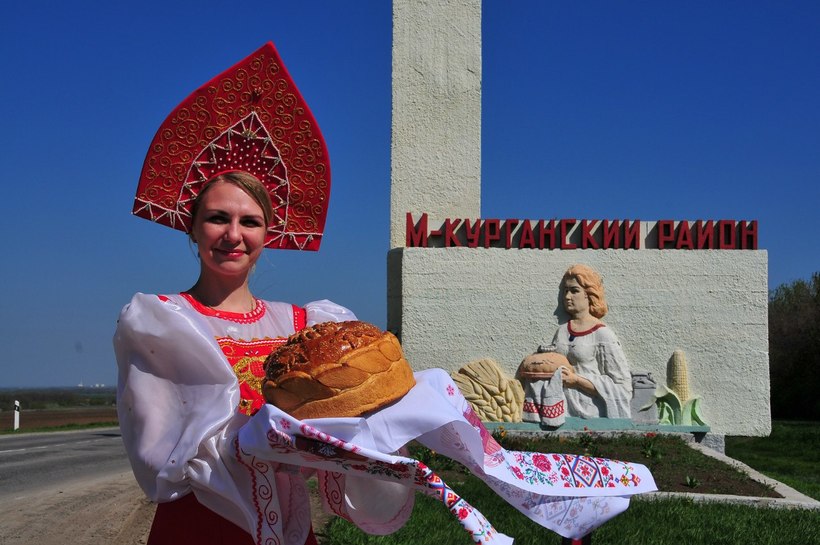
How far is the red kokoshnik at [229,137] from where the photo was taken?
2643 millimetres

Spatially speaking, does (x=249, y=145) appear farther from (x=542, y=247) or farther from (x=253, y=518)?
(x=542, y=247)

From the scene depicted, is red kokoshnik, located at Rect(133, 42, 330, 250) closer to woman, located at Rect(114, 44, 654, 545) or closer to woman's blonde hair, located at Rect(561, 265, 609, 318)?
woman, located at Rect(114, 44, 654, 545)

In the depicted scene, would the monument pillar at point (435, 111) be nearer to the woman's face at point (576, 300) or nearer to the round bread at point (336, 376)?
the woman's face at point (576, 300)

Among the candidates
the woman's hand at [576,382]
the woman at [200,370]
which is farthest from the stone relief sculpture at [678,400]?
the woman at [200,370]

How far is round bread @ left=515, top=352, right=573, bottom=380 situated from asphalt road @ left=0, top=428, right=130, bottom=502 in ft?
18.7

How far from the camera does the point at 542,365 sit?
1125cm

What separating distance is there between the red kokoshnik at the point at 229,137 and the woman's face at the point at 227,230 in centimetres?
15

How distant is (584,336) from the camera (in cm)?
1145

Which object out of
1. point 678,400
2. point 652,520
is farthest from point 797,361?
point 652,520

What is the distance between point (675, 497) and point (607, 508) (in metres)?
5.91

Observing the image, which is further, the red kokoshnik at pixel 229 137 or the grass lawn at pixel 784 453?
the grass lawn at pixel 784 453

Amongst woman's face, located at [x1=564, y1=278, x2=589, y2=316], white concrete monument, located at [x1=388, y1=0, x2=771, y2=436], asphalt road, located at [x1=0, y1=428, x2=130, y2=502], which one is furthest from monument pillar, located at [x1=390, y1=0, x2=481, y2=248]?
asphalt road, located at [x1=0, y1=428, x2=130, y2=502]

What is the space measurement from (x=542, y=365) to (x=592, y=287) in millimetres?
1394

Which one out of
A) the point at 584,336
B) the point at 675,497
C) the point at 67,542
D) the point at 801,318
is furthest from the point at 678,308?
the point at 801,318
